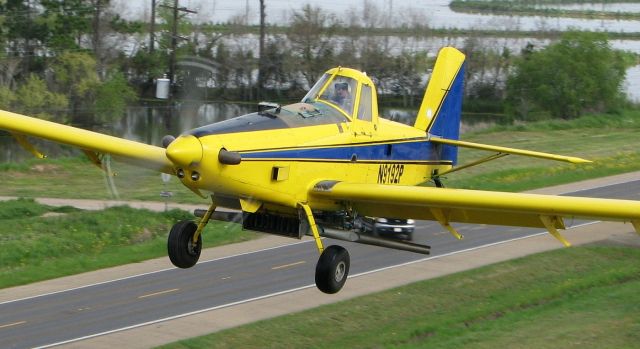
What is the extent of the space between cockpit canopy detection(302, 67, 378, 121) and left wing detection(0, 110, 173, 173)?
2775 mm

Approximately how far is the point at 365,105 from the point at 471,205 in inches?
114

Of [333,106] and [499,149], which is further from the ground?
[333,106]

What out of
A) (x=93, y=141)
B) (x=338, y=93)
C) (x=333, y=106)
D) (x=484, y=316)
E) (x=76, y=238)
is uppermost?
(x=338, y=93)

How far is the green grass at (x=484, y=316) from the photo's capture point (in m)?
25.1

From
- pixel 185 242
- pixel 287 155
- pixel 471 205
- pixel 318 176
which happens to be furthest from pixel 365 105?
pixel 185 242

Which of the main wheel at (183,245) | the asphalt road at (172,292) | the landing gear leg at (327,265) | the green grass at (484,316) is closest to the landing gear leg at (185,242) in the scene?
the main wheel at (183,245)

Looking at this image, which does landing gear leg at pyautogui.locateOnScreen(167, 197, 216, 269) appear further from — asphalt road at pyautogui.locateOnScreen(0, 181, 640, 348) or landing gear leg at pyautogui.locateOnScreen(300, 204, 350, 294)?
asphalt road at pyautogui.locateOnScreen(0, 181, 640, 348)

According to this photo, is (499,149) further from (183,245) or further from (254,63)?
(254,63)

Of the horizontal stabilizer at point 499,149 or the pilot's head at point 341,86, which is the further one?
the horizontal stabilizer at point 499,149

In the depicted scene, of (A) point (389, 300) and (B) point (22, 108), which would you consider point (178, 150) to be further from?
(B) point (22, 108)

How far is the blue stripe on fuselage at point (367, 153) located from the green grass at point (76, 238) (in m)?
14.6

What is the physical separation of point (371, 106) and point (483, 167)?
1257 inches

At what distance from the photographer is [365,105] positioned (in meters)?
19.0

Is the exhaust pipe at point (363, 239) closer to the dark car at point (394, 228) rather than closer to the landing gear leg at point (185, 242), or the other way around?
the landing gear leg at point (185, 242)
